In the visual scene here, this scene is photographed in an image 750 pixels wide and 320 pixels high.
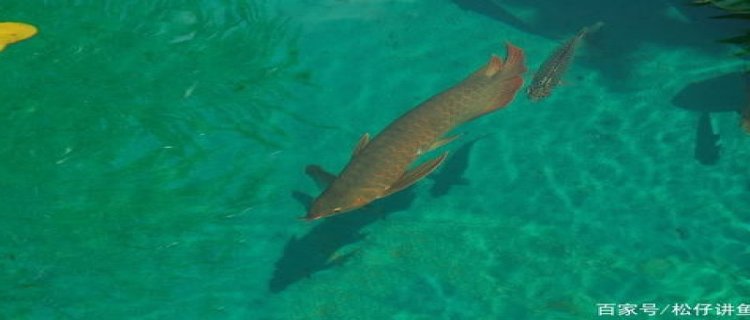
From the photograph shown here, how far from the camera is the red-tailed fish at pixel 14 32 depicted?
27.5 ft

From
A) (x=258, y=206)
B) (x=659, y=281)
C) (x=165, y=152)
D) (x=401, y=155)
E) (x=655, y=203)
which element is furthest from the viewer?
(x=165, y=152)

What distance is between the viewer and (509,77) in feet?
19.2

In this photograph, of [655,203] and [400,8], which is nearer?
[655,203]

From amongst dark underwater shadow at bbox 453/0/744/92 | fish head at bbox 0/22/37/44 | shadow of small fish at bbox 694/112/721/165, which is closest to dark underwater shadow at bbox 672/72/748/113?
shadow of small fish at bbox 694/112/721/165

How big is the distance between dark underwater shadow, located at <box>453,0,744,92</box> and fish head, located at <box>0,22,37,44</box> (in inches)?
236

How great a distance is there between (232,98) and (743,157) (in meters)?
5.45

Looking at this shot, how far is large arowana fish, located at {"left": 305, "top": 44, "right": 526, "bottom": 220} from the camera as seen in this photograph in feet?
16.0

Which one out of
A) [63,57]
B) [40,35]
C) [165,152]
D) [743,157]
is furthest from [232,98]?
[743,157]

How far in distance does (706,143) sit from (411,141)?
3364mm

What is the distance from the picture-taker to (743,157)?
6.46 m

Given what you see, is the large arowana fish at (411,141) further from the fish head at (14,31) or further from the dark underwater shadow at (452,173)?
the fish head at (14,31)

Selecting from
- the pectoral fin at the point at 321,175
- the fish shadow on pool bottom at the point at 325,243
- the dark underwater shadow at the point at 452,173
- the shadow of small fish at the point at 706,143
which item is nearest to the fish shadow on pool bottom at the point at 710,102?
the shadow of small fish at the point at 706,143

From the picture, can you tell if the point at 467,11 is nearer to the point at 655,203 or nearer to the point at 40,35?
the point at 655,203

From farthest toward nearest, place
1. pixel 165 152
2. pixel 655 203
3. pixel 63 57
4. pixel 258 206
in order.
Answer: pixel 63 57, pixel 165 152, pixel 258 206, pixel 655 203
